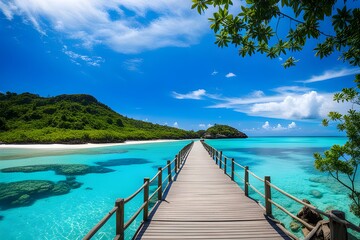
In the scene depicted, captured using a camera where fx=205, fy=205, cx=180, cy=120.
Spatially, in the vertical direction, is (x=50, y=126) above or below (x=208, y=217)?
above

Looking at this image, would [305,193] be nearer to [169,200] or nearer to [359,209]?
[359,209]

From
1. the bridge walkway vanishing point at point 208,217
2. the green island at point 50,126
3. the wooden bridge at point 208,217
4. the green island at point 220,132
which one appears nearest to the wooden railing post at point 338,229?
the wooden bridge at point 208,217

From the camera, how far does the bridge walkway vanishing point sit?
4.27 meters

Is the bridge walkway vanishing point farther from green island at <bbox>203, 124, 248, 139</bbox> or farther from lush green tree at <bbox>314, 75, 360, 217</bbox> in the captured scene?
green island at <bbox>203, 124, 248, 139</bbox>

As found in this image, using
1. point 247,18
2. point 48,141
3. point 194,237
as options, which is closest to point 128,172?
point 194,237

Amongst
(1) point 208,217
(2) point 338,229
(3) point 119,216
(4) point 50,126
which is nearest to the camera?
(2) point 338,229

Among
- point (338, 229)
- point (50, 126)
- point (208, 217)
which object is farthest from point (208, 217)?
point (50, 126)

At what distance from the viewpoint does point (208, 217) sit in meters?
5.21

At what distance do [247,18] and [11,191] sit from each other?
15291 mm

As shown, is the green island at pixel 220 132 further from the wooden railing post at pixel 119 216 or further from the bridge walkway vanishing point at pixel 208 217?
the wooden railing post at pixel 119 216

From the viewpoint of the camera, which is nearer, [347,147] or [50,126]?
[347,147]

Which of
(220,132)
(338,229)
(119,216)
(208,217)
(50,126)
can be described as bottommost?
(208,217)

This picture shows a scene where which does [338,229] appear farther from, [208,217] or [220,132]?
[220,132]

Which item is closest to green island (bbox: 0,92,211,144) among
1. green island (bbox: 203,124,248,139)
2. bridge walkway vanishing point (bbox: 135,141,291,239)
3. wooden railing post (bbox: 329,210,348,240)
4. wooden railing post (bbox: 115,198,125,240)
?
green island (bbox: 203,124,248,139)
